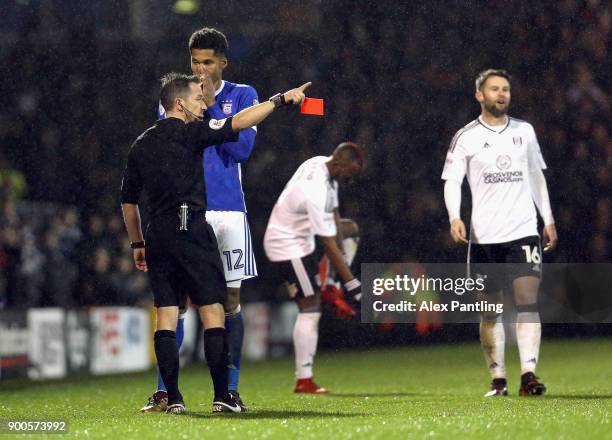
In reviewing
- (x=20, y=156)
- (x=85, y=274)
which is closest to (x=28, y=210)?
(x=85, y=274)

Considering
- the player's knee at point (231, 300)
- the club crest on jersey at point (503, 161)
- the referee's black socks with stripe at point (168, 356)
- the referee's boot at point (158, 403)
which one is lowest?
the referee's boot at point (158, 403)

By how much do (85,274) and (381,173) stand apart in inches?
197

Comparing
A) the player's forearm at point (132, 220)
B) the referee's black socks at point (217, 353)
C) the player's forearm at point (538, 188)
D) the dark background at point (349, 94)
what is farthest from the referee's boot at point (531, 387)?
the dark background at point (349, 94)

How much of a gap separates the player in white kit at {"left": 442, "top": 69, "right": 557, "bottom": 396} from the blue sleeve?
1.65 m

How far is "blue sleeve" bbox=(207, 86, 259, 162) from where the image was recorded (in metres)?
6.82

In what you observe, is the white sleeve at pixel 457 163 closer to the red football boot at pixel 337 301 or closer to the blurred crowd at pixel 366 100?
the red football boot at pixel 337 301

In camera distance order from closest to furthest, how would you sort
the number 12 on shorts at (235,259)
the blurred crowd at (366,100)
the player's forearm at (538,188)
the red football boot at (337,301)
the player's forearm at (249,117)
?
the player's forearm at (249,117)
the number 12 on shorts at (235,259)
the player's forearm at (538,188)
the red football boot at (337,301)
the blurred crowd at (366,100)

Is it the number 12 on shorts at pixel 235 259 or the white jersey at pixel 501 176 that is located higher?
the white jersey at pixel 501 176

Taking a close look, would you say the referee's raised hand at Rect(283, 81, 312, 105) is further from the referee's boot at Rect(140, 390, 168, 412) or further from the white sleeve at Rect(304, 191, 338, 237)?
the white sleeve at Rect(304, 191, 338, 237)

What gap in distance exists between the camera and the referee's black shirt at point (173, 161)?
20.4 ft

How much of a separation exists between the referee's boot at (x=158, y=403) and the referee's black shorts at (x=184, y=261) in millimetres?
742

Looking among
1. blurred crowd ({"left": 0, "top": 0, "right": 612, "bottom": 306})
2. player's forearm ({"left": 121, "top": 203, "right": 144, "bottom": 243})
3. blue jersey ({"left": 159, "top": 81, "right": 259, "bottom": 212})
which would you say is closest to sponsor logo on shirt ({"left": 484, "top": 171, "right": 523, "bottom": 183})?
blue jersey ({"left": 159, "top": 81, "right": 259, "bottom": 212})
